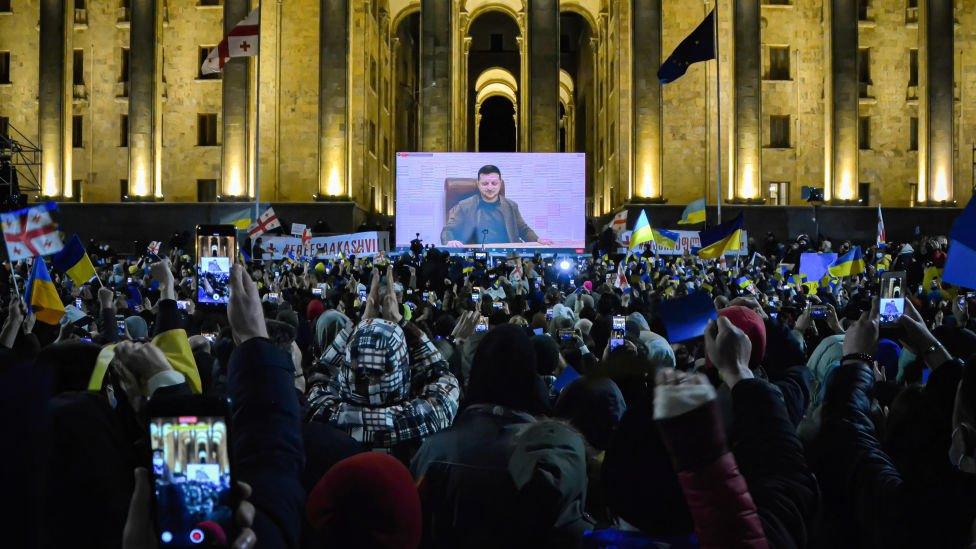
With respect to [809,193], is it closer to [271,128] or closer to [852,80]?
[852,80]

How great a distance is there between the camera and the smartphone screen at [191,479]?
8.02 ft

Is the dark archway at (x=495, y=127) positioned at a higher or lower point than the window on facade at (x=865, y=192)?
higher

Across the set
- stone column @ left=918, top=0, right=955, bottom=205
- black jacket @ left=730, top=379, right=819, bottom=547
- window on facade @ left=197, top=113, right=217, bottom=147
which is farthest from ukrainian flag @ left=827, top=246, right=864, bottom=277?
window on facade @ left=197, top=113, right=217, bottom=147

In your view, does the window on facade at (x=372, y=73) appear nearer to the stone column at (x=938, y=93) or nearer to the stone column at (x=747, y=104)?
the stone column at (x=747, y=104)

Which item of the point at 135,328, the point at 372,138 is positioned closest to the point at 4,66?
the point at 372,138

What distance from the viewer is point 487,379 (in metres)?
4.49

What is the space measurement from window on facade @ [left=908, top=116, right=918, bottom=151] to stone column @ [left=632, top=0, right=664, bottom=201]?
461 inches

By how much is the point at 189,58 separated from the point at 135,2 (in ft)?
10.7

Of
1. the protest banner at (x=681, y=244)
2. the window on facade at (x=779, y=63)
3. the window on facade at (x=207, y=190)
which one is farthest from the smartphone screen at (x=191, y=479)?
the window on facade at (x=779, y=63)

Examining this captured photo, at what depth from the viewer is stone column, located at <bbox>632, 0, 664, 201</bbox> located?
4575 centimetres

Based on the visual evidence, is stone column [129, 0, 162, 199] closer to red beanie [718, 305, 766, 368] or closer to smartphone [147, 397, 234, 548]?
red beanie [718, 305, 766, 368]

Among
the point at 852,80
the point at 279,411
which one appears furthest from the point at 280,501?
the point at 852,80

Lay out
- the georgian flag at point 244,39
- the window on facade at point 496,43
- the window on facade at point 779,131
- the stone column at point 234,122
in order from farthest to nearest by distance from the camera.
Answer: the window on facade at point 496,43
the window on facade at point 779,131
the stone column at point 234,122
the georgian flag at point 244,39

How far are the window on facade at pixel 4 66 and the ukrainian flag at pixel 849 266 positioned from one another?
132 feet
